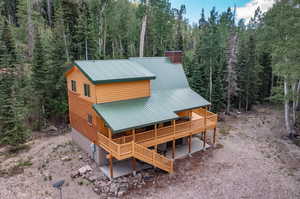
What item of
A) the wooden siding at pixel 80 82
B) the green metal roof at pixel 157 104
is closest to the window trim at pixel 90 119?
the wooden siding at pixel 80 82

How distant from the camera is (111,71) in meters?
13.6

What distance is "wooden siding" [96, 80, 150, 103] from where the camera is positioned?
41.3 ft

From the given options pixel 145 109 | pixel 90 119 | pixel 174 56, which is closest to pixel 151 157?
pixel 145 109

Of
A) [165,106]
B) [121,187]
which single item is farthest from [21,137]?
[165,106]

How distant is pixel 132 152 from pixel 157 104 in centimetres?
399

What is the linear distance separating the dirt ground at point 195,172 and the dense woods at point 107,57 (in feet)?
10.9

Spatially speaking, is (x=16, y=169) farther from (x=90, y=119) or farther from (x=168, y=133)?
(x=168, y=133)

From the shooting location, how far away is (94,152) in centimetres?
1412

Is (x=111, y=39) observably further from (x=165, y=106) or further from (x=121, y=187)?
(x=121, y=187)

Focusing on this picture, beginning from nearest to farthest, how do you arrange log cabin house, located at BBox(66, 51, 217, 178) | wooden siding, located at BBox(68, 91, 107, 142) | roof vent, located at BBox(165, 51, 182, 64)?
log cabin house, located at BBox(66, 51, 217, 178) → wooden siding, located at BBox(68, 91, 107, 142) → roof vent, located at BBox(165, 51, 182, 64)

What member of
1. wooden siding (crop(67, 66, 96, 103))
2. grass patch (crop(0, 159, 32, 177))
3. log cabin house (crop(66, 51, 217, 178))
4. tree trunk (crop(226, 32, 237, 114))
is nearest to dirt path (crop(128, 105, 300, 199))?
log cabin house (crop(66, 51, 217, 178))

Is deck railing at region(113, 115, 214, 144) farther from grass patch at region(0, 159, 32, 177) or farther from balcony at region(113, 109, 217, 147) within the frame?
grass patch at region(0, 159, 32, 177)

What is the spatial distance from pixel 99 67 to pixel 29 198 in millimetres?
Result: 8694

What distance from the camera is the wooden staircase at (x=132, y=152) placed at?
11336 mm
